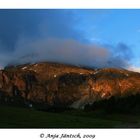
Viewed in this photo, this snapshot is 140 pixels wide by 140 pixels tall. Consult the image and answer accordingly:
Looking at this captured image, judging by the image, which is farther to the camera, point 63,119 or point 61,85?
point 61,85

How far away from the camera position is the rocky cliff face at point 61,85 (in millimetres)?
17984

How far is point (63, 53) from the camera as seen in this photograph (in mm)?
17984

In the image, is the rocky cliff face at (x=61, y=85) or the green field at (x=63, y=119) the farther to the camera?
the rocky cliff face at (x=61, y=85)

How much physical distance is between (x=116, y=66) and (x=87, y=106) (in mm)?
1420

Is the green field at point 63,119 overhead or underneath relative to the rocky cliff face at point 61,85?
underneath

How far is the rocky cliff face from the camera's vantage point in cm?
1798

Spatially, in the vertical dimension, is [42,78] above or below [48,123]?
above

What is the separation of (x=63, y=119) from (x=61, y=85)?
4.03 feet

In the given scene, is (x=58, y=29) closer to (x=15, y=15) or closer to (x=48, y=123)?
(x=15, y=15)

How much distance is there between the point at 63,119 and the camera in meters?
17.3

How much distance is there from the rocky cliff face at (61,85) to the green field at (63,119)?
1.30 feet
